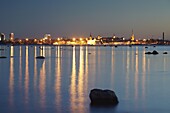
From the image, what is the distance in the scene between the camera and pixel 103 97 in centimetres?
1531

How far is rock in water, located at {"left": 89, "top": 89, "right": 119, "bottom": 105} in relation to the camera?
50.2 ft

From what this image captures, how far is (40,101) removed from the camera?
15898mm

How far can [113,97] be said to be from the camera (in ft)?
51.1

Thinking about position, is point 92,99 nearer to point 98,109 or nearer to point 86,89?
point 98,109

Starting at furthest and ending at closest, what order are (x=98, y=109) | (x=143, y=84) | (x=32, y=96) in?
(x=143, y=84) < (x=32, y=96) < (x=98, y=109)

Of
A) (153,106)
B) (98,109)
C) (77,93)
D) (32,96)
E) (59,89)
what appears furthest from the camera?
(59,89)

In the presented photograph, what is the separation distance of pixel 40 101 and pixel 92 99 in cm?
234

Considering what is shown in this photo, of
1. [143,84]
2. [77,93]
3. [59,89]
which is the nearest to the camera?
[77,93]

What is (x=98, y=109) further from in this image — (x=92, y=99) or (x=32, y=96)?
(x=32, y=96)

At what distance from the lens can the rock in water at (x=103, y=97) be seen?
50.2 feet

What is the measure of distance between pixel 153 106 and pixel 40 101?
16.3ft

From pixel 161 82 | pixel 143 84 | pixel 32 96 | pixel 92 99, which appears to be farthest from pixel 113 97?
pixel 161 82

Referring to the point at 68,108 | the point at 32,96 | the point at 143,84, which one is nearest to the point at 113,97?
the point at 68,108

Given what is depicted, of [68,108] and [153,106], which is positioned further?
[153,106]
